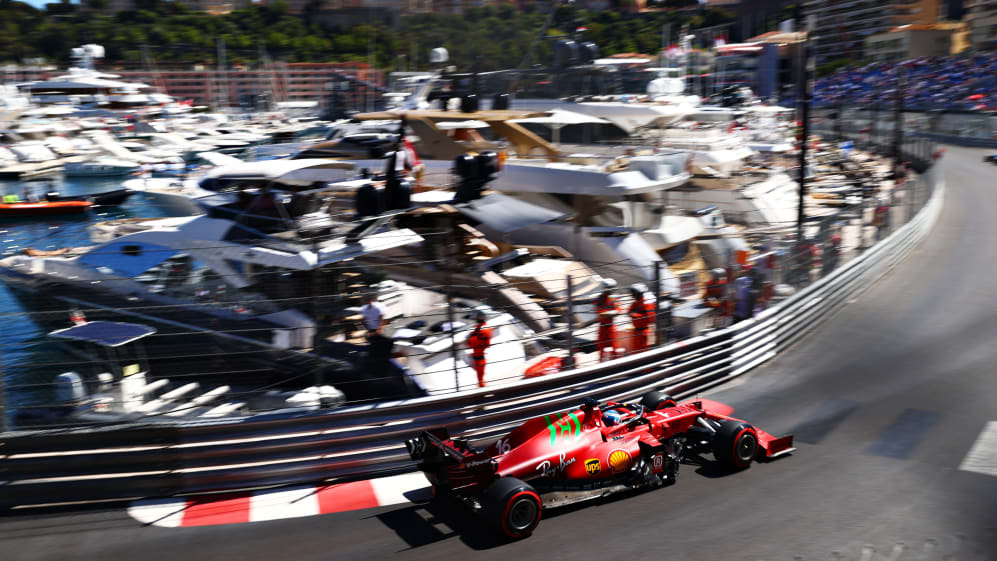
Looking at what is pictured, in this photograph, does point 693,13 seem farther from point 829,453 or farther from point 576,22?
point 829,453

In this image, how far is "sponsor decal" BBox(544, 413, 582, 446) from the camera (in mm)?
6578

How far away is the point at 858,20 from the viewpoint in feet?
320

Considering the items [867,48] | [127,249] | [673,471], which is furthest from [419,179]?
[867,48]

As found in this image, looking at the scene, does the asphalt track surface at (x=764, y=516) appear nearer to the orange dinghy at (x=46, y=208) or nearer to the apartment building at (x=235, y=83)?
the orange dinghy at (x=46, y=208)

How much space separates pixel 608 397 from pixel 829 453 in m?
2.18

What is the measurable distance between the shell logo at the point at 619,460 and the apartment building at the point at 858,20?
302 feet

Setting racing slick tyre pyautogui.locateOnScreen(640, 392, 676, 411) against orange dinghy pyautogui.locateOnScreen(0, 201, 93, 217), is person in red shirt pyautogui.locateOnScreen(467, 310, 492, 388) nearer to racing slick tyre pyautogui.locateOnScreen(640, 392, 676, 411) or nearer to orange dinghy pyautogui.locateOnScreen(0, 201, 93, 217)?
racing slick tyre pyautogui.locateOnScreen(640, 392, 676, 411)

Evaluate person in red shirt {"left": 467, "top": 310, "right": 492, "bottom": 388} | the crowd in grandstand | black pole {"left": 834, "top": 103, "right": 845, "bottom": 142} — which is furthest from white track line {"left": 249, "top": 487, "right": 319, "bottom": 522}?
the crowd in grandstand

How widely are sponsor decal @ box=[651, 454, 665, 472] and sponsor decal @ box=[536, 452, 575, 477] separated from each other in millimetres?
789

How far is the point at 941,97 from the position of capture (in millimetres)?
54594

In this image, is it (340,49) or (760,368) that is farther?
(340,49)

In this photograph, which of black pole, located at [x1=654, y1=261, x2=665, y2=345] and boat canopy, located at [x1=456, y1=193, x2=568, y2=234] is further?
boat canopy, located at [x1=456, y1=193, x2=568, y2=234]

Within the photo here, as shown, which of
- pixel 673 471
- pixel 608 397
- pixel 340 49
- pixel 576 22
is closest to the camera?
pixel 673 471

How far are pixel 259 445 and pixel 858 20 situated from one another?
351ft
